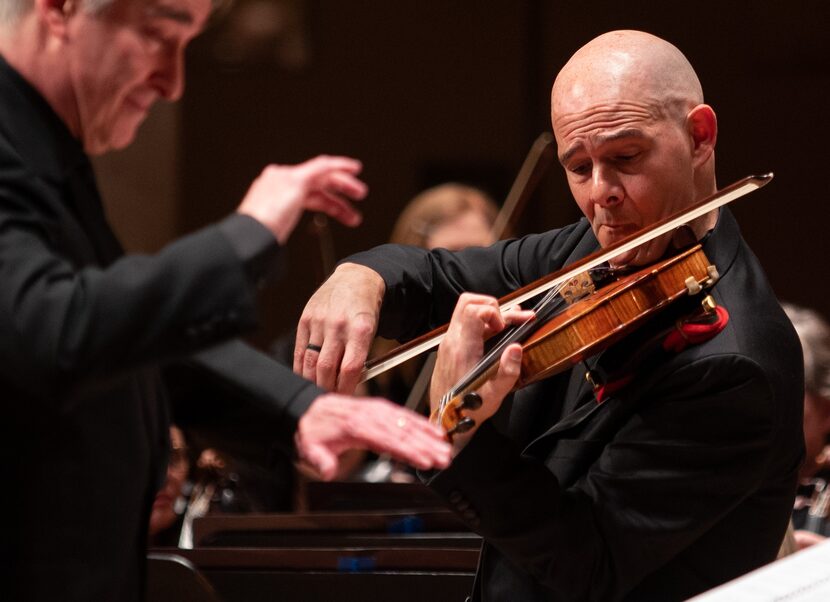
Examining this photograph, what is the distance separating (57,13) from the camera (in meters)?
1.16

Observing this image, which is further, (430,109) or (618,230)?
(430,109)

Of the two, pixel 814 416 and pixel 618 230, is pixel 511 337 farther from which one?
pixel 814 416

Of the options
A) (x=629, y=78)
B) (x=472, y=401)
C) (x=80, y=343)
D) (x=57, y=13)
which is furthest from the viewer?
(x=629, y=78)

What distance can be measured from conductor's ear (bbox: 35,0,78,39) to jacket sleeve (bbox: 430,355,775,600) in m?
0.76

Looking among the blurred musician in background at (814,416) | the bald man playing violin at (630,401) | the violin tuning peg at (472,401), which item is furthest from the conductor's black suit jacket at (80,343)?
the blurred musician in background at (814,416)

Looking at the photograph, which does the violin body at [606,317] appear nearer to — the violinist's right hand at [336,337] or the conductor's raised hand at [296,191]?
the violinist's right hand at [336,337]

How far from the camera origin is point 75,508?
114 cm

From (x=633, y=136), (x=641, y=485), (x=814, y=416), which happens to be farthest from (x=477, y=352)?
(x=814, y=416)

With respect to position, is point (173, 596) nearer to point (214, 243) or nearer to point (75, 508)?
point (75, 508)

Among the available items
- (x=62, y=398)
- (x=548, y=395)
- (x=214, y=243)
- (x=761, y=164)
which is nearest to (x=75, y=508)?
(x=62, y=398)

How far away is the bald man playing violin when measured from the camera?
1661 mm

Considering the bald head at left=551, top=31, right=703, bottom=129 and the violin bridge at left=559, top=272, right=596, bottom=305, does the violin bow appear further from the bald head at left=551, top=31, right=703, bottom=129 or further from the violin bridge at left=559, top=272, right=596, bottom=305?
the bald head at left=551, top=31, right=703, bottom=129

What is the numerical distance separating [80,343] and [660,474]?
2.95 feet

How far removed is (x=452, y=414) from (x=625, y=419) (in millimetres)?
290
